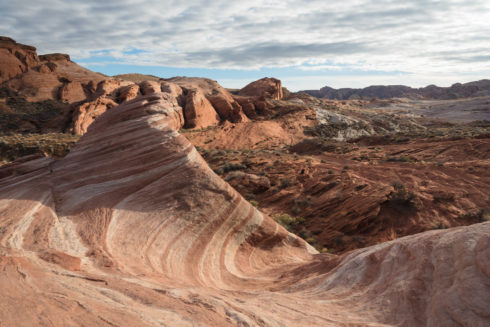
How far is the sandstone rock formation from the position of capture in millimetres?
64812

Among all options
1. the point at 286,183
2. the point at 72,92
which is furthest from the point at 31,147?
the point at 72,92

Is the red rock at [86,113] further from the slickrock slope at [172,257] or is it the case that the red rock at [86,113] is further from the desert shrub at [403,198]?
the desert shrub at [403,198]

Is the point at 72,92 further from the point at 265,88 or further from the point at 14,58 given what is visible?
the point at 265,88

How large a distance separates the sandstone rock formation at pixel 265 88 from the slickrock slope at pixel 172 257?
186 ft

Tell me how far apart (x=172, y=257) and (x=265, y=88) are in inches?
2450

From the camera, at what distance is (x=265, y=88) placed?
65375 millimetres

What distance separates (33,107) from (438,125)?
215ft

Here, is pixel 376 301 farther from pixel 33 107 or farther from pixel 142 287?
pixel 33 107

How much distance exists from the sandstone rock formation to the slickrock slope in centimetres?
5656

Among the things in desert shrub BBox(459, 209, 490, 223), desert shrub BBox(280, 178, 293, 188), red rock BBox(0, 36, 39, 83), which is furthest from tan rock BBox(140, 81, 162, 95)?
desert shrub BBox(459, 209, 490, 223)

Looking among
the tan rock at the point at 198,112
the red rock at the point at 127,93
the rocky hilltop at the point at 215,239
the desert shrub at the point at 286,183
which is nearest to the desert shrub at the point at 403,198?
the rocky hilltop at the point at 215,239

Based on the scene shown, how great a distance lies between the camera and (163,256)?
19.8ft

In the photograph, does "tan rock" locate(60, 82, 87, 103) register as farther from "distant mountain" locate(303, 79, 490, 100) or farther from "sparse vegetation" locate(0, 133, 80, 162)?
"distant mountain" locate(303, 79, 490, 100)

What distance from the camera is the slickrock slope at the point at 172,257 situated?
3459 millimetres
